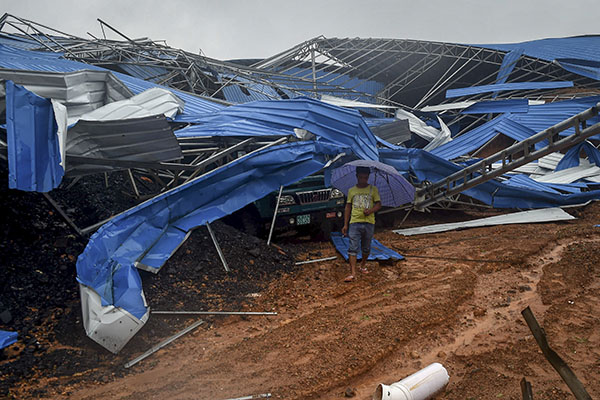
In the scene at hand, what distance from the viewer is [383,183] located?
6.64 m

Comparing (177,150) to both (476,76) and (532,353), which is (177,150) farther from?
(476,76)

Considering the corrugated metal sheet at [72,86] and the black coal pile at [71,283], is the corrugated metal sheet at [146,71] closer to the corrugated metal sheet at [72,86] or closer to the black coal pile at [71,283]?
the corrugated metal sheet at [72,86]

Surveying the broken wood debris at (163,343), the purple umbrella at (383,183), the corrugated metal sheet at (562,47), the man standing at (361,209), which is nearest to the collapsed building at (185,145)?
the broken wood debris at (163,343)

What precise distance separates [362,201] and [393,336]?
239cm

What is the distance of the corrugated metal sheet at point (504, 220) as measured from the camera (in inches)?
356

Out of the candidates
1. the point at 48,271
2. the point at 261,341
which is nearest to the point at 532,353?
the point at 261,341

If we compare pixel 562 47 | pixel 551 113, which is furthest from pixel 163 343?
pixel 562 47

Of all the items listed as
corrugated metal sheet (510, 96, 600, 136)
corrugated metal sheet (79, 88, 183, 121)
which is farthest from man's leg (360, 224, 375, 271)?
corrugated metal sheet (510, 96, 600, 136)

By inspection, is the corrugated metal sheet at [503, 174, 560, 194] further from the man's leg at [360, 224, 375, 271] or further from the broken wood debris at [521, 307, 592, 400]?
the broken wood debris at [521, 307, 592, 400]

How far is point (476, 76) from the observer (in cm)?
2270

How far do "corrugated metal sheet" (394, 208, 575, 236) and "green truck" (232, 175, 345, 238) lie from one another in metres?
1.97

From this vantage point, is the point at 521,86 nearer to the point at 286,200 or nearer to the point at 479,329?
the point at 286,200

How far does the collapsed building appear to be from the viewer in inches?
157

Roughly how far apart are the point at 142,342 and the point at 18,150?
207 centimetres
